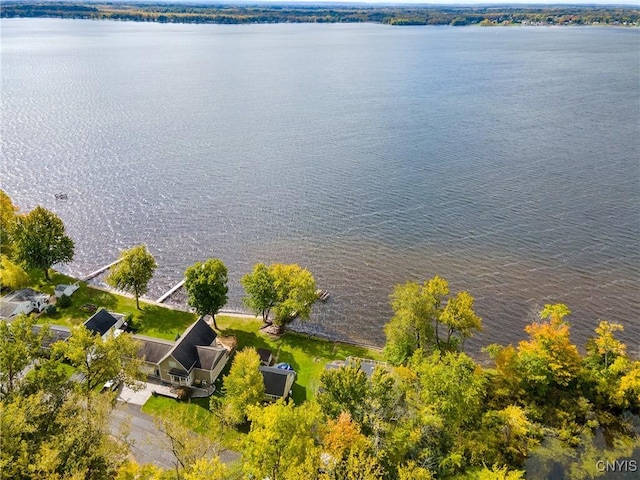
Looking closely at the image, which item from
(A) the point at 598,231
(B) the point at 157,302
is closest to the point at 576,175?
(A) the point at 598,231

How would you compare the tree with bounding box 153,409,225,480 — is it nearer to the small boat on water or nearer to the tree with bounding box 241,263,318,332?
the tree with bounding box 241,263,318,332

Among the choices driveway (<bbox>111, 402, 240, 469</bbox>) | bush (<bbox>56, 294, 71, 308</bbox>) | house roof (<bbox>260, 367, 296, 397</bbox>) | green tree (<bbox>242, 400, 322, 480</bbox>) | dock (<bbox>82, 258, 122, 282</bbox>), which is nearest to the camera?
green tree (<bbox>242, 400, 322, 480</bbox>)

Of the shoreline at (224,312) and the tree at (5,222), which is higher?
the tree at (5,222)

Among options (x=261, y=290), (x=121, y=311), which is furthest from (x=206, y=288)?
(x=121, y=311)

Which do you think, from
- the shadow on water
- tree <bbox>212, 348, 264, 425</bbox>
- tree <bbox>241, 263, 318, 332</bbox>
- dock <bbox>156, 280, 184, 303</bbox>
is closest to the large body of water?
dock <bbox>156, 280, 184, 303</bbox>

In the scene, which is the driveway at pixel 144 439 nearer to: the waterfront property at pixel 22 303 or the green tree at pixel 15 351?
the green tree at pixel 15 351

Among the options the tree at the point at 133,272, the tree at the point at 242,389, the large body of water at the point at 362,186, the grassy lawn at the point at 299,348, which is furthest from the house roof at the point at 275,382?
the tree at the point at 133,272
